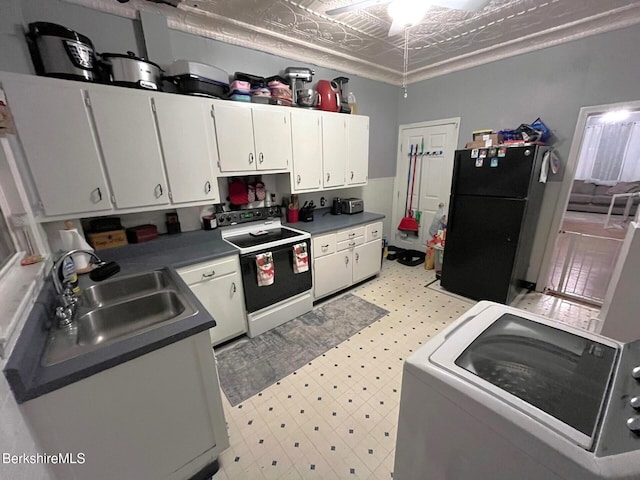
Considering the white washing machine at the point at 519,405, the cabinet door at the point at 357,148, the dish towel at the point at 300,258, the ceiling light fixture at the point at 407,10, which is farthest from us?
the cabinet door at the point at 357,148

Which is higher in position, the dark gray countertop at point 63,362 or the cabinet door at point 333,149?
the cabinet door at point 333,149

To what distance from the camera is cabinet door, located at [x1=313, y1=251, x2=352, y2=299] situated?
9.18 ft

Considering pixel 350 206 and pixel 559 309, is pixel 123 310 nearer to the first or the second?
pixel 350 206

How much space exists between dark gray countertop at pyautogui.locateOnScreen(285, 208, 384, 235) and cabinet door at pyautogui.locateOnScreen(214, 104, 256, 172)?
865mm

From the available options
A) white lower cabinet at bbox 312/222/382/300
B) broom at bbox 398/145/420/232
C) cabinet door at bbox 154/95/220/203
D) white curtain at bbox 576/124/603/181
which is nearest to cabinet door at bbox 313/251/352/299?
A: white lower cabinet at bbox 312/222/382/300

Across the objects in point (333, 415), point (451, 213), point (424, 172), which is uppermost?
point (424, 172)

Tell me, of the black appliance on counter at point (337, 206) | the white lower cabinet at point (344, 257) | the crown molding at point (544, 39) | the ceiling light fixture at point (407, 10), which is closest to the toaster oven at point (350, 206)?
the black appliance on counter at point (337, 206)

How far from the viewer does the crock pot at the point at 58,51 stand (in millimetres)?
1494

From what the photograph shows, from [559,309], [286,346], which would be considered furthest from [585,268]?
[286,346]

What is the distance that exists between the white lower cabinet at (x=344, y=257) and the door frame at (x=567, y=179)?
1.88 metres

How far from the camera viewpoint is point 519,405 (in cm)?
72

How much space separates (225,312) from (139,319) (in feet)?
2.38

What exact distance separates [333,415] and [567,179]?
10.7 feet

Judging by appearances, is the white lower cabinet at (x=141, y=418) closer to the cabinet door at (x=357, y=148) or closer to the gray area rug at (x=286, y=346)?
the gray area rug at (x=286, y=346)
